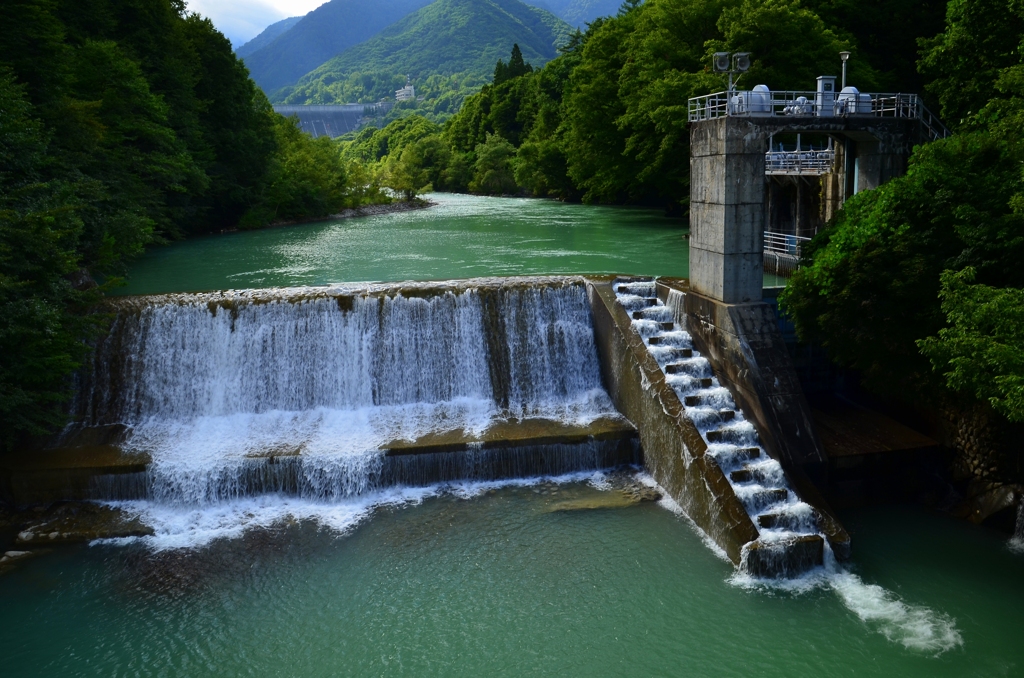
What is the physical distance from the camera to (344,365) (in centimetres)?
1775

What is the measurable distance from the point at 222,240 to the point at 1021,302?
1330 inches

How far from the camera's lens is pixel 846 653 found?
10.5 m

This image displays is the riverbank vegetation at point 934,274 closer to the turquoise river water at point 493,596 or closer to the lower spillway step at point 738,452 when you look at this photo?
the lower spillway step at point 738,452

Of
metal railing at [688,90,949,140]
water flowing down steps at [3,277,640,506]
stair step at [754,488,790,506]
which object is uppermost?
metal railing at [688,90,949,140]

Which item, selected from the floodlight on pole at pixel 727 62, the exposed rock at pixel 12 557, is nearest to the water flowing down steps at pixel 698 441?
the floodlight on pole at pixel 727 62

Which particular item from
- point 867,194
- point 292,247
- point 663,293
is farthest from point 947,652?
point 292,247

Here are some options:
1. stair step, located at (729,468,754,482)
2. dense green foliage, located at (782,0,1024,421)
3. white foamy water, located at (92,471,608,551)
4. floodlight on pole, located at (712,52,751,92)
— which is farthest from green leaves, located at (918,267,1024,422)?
floodlight on pole, located at (712,52,751,92)

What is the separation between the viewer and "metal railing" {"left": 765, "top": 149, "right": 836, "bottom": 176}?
76.3 ft

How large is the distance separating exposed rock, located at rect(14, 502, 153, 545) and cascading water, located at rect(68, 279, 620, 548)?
200cm

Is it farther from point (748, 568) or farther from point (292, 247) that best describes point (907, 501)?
point (292, 247)

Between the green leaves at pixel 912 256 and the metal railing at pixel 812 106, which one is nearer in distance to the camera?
the green leaves at pixel 912 256

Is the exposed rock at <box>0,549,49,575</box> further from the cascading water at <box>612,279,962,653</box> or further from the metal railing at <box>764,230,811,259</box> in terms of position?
the metal railing at <box>764,230,811,259</box>

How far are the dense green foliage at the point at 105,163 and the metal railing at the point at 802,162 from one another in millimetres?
18377

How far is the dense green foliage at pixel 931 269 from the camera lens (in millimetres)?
11875
